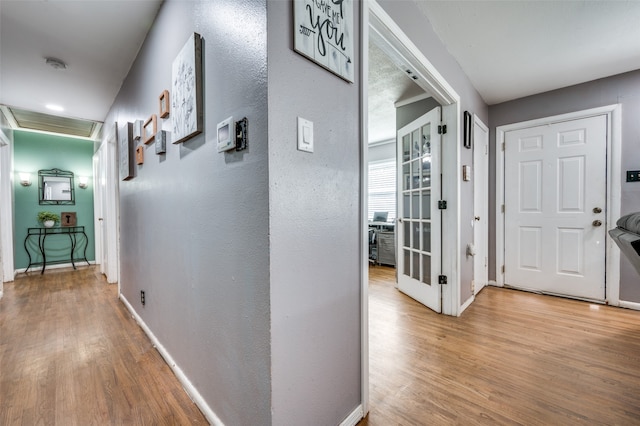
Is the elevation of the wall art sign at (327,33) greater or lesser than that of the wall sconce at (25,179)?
greater

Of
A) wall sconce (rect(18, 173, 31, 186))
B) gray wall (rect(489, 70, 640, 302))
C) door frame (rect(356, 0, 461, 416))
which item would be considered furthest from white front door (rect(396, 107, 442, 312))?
wall sconce (rect(18, 173, 31, 186))

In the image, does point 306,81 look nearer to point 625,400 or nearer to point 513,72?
point 625,400

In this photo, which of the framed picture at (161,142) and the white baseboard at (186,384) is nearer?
the white baseboard at (186,384)

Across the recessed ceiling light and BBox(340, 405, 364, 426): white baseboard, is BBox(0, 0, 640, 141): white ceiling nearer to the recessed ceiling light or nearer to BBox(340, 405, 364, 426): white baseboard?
the recessed ceiling light

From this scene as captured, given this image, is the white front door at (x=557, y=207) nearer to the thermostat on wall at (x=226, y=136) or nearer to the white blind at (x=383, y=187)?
the white blind at (x=383, y=187)

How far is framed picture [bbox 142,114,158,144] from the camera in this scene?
5.95 feet

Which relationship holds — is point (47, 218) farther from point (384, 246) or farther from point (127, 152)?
point (384, 246)

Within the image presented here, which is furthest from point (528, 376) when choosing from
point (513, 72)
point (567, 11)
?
point (513, 72)

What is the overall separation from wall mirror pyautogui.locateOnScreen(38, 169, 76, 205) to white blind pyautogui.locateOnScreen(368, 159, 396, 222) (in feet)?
18.3

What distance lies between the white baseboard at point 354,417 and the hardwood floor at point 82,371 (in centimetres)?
66

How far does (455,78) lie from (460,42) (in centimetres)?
33

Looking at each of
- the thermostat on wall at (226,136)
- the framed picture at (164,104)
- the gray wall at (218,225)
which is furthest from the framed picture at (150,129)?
the thermostat on wall at (226,136)

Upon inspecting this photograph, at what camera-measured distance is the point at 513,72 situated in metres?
2.58

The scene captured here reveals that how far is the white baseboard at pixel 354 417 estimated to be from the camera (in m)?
1.15
